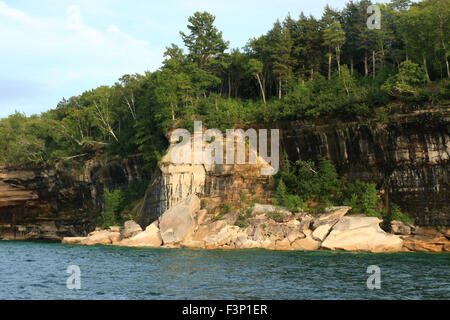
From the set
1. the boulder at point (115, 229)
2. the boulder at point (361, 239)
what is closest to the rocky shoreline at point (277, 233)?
the boulder at point (361, 239)

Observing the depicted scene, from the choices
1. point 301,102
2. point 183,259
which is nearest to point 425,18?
point 301,102

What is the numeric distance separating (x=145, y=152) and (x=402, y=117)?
28.2 m

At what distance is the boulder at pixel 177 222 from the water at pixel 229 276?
6665mm

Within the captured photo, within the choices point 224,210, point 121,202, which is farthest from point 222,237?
point 121,202

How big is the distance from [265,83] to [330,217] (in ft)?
90.4

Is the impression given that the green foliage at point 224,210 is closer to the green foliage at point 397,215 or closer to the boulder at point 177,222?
the boulder at point 177,222

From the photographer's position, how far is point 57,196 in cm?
6081

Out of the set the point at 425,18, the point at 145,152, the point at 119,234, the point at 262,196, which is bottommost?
the point at 119,234

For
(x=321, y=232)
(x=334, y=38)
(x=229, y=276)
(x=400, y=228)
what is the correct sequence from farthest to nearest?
1. (x=334, y=38)
2. (x=400, y=228)
3. (x=321, y=232)
4. (x=229, y=276)

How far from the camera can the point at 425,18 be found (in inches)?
1592

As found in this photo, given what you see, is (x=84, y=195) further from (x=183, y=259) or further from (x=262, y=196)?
(x=183, y=259)

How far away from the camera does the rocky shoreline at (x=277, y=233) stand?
3481cm

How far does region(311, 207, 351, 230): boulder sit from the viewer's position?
37275 mm

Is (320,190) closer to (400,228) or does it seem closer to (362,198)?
(362,198)
